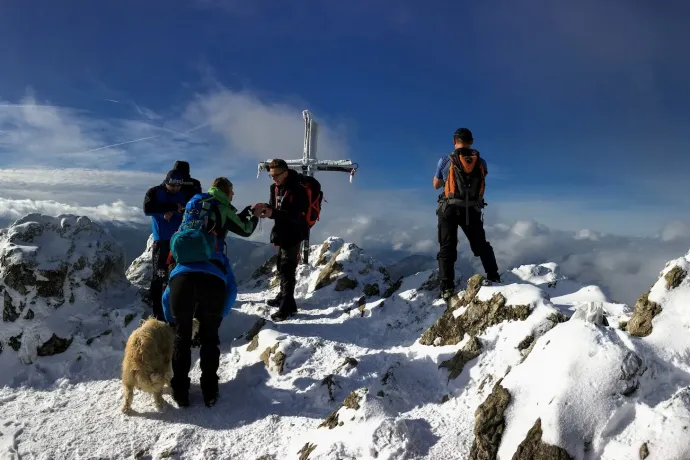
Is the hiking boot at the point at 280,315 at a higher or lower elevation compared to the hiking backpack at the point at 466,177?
lower

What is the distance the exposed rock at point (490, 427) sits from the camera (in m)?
4.17

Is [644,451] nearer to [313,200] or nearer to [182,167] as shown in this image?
[313,200]

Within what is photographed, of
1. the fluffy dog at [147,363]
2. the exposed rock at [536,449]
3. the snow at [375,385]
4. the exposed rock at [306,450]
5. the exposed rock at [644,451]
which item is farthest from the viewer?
the fluffy dog at [147,363]

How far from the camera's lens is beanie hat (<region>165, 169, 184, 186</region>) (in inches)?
343

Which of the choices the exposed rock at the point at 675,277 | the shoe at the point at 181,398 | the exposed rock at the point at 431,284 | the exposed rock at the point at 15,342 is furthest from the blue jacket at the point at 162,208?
the exposed rock at the point at 675,277

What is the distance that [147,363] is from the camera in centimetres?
620

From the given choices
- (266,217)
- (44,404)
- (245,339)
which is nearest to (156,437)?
(44,404)

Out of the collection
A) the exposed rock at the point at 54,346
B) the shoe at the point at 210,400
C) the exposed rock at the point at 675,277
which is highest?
the exposed rock at the point at 675,277

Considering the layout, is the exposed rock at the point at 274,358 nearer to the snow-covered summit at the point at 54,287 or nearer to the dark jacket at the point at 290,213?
the dark jacket at the point at 290,213

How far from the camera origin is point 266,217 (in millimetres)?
7930

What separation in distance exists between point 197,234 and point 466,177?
17.1 ft

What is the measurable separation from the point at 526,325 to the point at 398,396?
7.12ft

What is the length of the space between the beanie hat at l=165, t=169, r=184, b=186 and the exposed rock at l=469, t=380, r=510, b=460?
7.27m

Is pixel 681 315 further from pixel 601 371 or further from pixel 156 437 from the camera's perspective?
pixel 156 437
